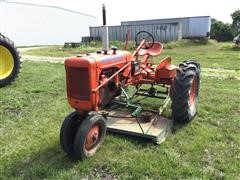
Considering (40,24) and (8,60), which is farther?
(40,24)

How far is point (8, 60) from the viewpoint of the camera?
7.80 meters

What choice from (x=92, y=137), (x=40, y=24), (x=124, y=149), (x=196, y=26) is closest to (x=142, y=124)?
(x=124, y=149)

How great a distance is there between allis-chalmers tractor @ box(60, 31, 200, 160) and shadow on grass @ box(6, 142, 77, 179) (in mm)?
162

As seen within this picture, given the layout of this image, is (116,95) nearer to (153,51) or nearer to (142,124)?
(142,124)

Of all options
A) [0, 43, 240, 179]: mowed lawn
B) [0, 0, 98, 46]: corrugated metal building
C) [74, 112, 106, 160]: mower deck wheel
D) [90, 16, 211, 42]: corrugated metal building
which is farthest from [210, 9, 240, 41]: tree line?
[74, 112, 106, 160]: mower deck wheel

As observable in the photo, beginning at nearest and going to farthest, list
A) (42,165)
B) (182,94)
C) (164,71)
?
(42,165) → (182,94) → (164,71)

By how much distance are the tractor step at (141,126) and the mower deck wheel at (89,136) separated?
50 centimetres

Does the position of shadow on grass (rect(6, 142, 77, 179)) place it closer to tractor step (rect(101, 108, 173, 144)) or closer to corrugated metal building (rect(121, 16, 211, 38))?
tractor step (rect(101, 108, 173, 144))

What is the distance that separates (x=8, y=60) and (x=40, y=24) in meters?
30.1

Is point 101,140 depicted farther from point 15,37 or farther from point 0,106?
point 15,37

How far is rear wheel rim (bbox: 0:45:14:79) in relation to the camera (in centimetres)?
764

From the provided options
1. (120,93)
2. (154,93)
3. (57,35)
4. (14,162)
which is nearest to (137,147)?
(120,93)

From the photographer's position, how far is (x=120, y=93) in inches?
191

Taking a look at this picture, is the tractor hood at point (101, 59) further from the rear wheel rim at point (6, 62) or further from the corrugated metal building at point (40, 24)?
the corrugated metal building at point (40, 24)
